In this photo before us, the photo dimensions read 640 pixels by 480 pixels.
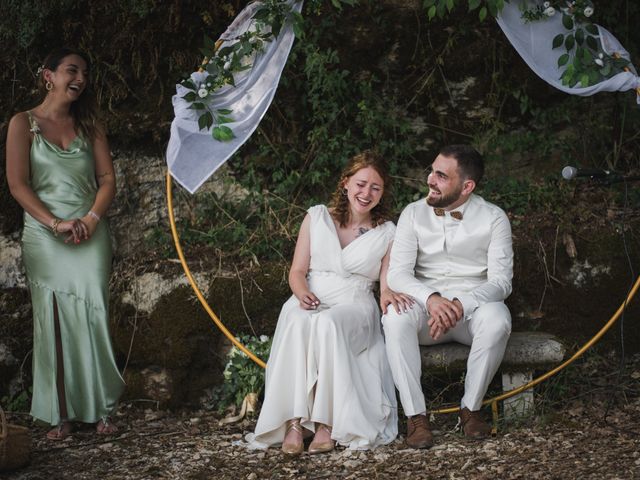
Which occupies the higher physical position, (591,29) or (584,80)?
(591,29)

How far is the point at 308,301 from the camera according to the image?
4.70 meters

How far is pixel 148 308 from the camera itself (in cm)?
564

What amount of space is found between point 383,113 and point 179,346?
2.57m

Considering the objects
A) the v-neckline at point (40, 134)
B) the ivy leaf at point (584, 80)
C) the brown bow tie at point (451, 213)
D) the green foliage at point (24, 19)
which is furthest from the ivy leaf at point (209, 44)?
the ivy leaf at point (584, 80)

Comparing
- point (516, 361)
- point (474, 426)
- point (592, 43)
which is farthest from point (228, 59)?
point (474, 426)

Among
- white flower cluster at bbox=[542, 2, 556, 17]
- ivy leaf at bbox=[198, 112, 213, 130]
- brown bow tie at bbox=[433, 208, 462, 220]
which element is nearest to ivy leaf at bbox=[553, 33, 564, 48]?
white flower cluster at bbox=[542, 2, 556, 17]

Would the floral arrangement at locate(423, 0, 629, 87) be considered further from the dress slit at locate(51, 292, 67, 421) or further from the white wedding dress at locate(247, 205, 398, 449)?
the dress slit at locate(51, 292, 67, 421)

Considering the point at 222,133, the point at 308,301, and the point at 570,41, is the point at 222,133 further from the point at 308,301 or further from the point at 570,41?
the point at 570,41

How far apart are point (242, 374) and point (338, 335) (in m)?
1.07

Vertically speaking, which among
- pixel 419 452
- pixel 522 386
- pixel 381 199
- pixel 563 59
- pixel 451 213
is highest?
pixel 563 59

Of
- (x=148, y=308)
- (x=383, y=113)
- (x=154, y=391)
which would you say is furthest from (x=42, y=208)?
(x=383, y=113)

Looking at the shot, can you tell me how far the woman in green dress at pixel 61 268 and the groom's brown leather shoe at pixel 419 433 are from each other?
180 centimetres

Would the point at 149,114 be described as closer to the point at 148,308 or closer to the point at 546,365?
the point at 148,308

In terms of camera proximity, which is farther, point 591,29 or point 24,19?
point 24,19
